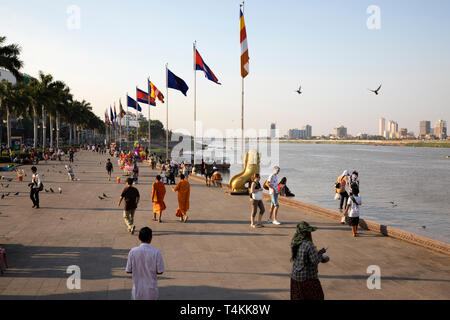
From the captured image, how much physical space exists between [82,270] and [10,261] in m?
1.67

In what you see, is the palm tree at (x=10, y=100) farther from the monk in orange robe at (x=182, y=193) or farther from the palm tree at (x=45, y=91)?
the monk in orange robe at (x=182, y=193)

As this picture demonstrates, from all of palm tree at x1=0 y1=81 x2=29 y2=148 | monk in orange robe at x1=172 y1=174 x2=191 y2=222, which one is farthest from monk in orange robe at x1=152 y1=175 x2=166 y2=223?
palm tree at x1=0 y1=81 x2=29 y2=148

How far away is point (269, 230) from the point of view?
34.0 ft

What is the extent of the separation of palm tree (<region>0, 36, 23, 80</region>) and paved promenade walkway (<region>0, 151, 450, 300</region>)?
21.3 m

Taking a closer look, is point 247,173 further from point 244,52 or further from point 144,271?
point 144,271

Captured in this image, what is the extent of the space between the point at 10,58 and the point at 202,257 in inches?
1170

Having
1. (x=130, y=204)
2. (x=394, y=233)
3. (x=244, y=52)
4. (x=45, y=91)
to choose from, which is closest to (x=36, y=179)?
(x=130, y=204)

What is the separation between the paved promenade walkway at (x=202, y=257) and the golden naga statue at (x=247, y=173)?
3.74 metres

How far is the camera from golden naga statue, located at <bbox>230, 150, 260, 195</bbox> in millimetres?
16284

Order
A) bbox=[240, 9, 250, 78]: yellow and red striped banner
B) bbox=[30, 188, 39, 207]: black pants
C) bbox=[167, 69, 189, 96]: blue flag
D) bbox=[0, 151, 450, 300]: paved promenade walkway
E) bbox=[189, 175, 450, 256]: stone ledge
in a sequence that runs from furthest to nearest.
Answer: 1. bbox=[167, 69, 189, 96]: blue flag
2. bbox=[240, 9, 250, 78]: yellow and red striped banner
3. bbox=[30, 188, 39, 207]: black pants
4. bbox=[189, 175, 450, 256]: stone ledge
5. bbox=[0, 151, 450, 300]: paved promenade walkway

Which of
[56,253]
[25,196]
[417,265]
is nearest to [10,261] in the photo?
[56,253]

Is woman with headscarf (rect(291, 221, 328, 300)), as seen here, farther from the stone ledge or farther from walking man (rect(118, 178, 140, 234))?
walking man (rect(118, 178, 140, 234))
